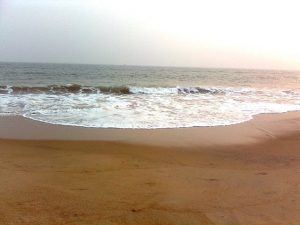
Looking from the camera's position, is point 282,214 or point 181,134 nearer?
point 282,214

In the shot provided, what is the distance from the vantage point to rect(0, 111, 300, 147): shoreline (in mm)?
7445

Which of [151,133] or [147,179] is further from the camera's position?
[151,133]

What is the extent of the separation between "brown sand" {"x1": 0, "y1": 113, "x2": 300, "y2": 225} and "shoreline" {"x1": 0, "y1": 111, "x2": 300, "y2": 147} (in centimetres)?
4

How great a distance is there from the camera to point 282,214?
377 centimetres

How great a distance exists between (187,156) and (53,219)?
3.31 metres

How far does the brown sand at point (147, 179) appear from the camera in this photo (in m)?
3.64

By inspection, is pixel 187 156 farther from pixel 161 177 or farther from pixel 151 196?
pixel 151 196

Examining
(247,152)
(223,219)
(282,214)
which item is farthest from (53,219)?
(247,152)

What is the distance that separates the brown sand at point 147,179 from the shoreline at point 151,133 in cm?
4

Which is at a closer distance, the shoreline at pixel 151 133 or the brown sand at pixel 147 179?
the brown sand at pixel 147 179

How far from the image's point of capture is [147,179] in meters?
4.81

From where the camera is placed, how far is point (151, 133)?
8.13 meters

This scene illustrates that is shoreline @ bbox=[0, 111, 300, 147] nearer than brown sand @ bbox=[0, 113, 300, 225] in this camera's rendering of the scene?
No

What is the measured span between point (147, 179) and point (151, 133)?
132 inches
